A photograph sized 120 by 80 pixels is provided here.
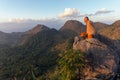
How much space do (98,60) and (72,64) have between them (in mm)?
4606

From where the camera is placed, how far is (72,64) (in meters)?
42.8

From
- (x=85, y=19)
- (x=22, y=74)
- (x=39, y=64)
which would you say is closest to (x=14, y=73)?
(x=22, y=74)

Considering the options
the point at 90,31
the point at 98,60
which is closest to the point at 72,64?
the point at 98,60

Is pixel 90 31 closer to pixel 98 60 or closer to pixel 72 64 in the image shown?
pixel 98 60

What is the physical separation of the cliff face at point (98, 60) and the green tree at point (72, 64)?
148 cm

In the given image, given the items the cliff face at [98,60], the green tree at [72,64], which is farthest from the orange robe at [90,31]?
the green tree at [72,64]

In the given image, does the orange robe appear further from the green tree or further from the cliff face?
the green tree

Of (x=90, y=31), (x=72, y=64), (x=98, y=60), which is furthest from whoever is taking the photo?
(x=90, y=31)

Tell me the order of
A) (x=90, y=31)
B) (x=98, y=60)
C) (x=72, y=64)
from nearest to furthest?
(x=72, y=64) → (x=98, y=60) → (x=90, y=31)

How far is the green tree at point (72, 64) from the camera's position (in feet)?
138

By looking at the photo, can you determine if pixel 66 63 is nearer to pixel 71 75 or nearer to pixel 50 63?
pixel 71 75

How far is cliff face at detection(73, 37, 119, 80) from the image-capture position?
4316 centimetres

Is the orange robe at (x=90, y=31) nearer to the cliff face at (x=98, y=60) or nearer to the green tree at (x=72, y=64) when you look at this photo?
the cliff face at (x=98, y=60)

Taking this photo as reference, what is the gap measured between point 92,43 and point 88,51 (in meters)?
1.71
